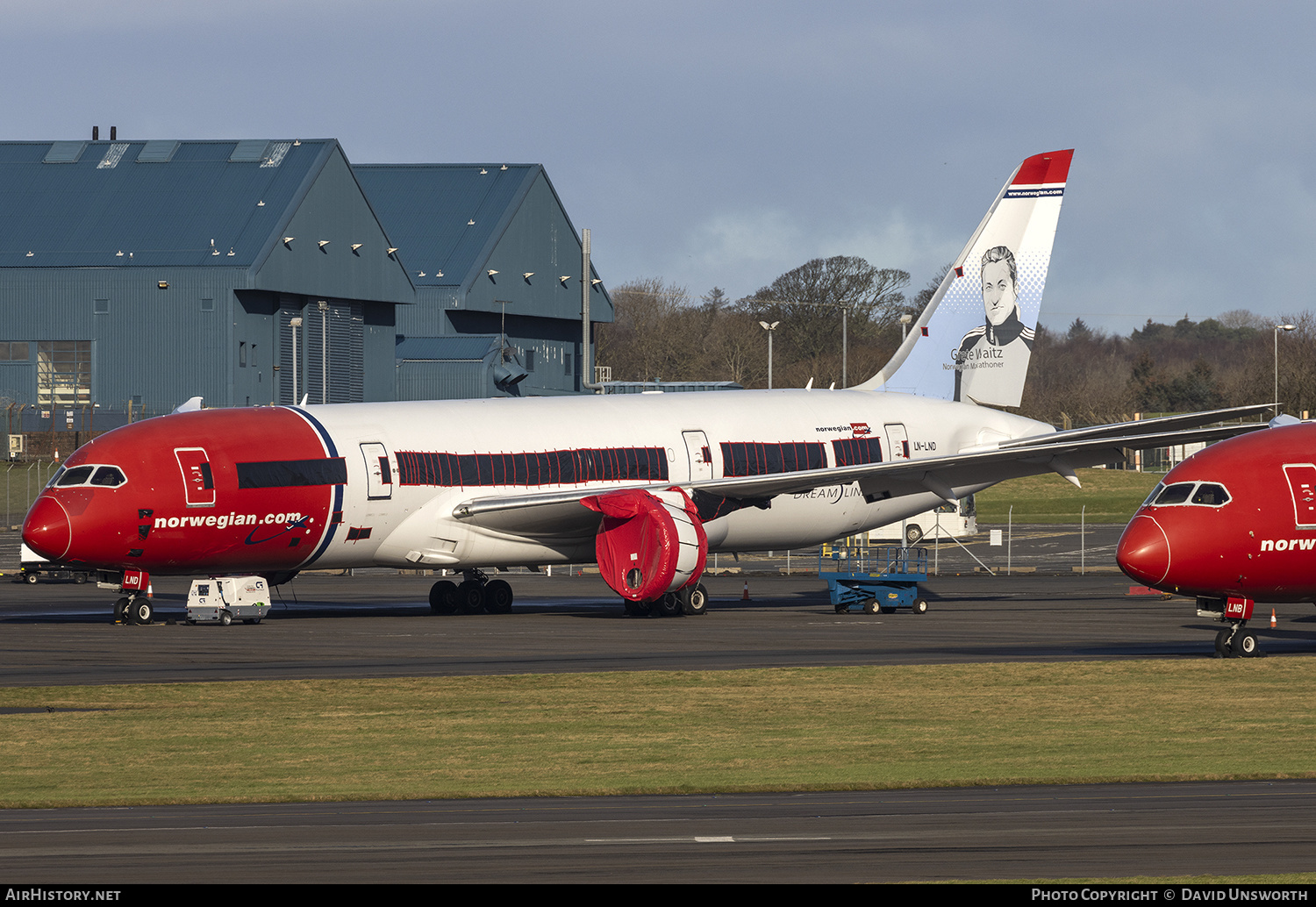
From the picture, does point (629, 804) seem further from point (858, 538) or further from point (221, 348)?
point (221, 348)

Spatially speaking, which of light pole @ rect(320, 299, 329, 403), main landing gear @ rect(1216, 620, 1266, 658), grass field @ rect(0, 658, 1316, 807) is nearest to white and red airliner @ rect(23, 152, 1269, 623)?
main landing gear @ rect(1216, 620, 1266, 658)

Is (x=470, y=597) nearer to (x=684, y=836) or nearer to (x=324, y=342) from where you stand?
(x=684, y=836)

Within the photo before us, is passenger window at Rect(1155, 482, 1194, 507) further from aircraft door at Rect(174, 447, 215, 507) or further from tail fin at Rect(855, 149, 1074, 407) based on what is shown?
aircraft door at Rect(174, 447, 215, 507)

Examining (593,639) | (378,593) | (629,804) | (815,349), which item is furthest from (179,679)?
(815,349)

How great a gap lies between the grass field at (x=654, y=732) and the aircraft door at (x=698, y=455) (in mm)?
15714

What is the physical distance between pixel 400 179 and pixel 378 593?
215 ft

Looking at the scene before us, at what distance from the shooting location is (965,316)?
50906 mm

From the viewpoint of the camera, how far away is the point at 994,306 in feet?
166

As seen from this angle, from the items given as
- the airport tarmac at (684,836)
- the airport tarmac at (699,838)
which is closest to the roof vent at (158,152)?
the airport tarmac at (684,836)

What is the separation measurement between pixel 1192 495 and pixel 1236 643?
275 cm

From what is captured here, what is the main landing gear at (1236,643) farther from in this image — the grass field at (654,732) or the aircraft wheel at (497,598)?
the aircraft wheel at (497,598)

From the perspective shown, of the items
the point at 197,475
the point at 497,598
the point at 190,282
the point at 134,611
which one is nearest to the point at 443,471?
the point at 497,598

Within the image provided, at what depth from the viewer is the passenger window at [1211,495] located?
30922mm

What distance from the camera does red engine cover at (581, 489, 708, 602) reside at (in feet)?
128
